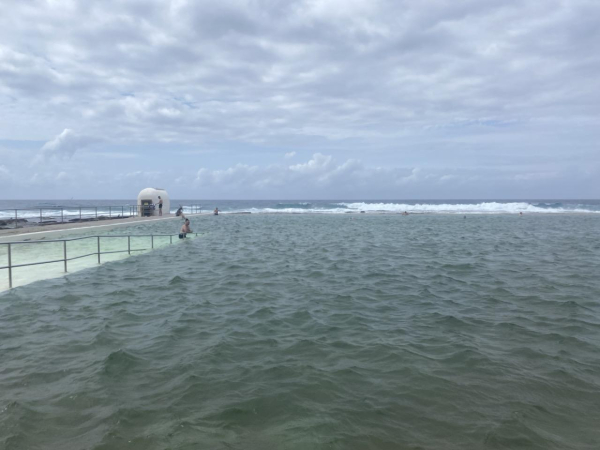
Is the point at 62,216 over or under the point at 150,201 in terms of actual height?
under

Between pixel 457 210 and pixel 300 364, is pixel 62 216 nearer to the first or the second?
pixel 300 364

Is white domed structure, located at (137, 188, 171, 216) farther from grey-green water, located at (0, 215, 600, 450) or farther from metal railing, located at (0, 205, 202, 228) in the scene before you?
grey-green water, located at (0, 215, 600, 450)

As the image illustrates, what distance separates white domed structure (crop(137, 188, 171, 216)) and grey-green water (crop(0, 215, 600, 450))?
33051 mm

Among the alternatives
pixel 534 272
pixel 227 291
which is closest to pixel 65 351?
pixel 227 291

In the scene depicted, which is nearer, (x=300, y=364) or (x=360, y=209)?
(x=300, y=364)

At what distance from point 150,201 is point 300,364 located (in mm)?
42656

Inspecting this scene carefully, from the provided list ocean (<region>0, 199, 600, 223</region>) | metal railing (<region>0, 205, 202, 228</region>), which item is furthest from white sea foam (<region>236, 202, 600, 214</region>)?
metal railing (<region>0, 205, 202, 228</region>)

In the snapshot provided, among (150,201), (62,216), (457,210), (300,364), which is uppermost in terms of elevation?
(150,201)

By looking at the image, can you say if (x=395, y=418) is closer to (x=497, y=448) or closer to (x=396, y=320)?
(x=497, y=448)

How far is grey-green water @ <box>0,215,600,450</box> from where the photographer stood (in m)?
4.36

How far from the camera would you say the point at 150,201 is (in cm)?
4522

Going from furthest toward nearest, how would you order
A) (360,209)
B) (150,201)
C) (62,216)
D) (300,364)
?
(360,209) → (150,201) → (62,216) → (300,364)

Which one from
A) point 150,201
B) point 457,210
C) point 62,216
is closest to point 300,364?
point 62,216

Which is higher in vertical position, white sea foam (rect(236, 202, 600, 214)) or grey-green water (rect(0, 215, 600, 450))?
white sea foam (rect(236, 202, 600, 214))
